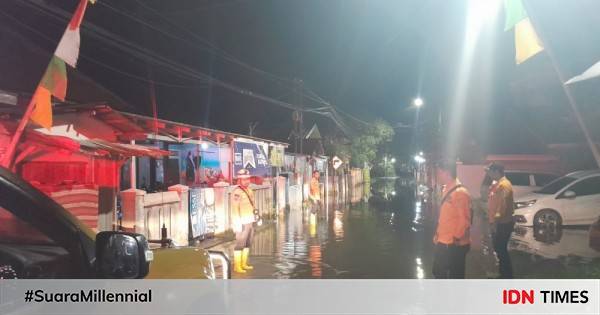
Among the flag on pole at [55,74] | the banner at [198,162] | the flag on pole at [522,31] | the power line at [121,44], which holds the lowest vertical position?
the banner at [198,162]

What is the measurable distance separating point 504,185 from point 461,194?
6.18 feet

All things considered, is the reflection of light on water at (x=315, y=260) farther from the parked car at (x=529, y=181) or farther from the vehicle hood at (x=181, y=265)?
the parked car at (x=529, y=181)

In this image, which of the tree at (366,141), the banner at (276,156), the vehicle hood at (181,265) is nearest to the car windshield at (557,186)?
the banner at (276,156)

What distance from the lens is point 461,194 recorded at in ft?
19.9

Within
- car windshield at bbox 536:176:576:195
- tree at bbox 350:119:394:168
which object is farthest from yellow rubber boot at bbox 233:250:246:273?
tree at bbox 350:119:394:168

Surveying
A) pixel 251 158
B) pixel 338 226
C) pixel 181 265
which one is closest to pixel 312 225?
pixel 338 226

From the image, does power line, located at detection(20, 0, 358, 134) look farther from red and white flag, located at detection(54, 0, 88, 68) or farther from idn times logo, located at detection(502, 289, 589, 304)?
idn times logo, located at detection(502, 289, 589, 304)

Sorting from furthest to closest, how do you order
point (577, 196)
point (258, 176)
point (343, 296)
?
point (258, 176), point (577, 196), point (343, 296)

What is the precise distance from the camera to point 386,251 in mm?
10508

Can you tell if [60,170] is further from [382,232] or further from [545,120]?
[545,120]

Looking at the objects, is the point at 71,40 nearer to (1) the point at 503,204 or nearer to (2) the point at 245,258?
(2) the point at 245,258

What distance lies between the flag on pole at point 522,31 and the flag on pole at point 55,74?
6.14 meters

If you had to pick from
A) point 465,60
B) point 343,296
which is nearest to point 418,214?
point 465,60

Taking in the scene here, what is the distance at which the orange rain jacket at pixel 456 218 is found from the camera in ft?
19.7
